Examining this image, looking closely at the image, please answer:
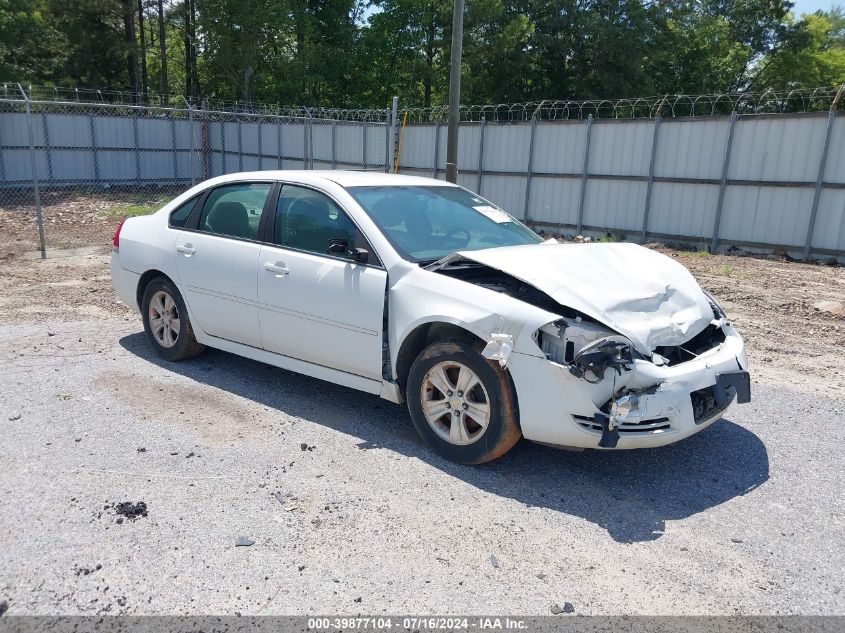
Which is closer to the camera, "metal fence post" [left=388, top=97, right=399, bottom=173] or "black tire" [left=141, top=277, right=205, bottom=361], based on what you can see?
"black tire" [left=141, top=277, right=205, bottom=361]

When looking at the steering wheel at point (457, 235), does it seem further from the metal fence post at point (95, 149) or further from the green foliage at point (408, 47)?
the green foliage at point (408, 47)

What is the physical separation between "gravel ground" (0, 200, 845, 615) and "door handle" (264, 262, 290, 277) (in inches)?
37.6

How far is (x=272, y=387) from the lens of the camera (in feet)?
18.0

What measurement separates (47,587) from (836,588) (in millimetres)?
3353

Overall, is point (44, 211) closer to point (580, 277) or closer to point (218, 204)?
point (218, 204)

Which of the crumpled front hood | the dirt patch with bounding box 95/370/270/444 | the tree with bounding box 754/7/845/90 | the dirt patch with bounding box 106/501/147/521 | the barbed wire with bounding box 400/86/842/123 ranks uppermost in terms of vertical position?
the tree with bounding box 754/7/845/90

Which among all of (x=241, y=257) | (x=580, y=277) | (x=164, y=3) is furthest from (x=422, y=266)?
(x=164, y=3)

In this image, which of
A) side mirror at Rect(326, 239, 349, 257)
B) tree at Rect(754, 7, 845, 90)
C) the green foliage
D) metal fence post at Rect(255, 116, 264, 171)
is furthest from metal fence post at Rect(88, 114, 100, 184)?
tree at Rect(754, 7, 845, 90)

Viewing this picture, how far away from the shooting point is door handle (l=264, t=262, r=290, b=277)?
4895 mm

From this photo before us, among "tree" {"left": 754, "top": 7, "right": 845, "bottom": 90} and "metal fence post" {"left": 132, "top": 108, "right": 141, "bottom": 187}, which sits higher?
"tree" {"left": 754, "top": 7, "right": 845, "bottom": 90}

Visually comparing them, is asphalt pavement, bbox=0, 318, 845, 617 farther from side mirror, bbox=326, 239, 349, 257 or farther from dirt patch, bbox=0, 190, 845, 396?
dirt patch, bbox=0, 190, 845, 396

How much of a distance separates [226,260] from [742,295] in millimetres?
6985

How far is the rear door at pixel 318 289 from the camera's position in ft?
14.7

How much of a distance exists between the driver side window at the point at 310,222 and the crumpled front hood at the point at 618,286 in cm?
82
